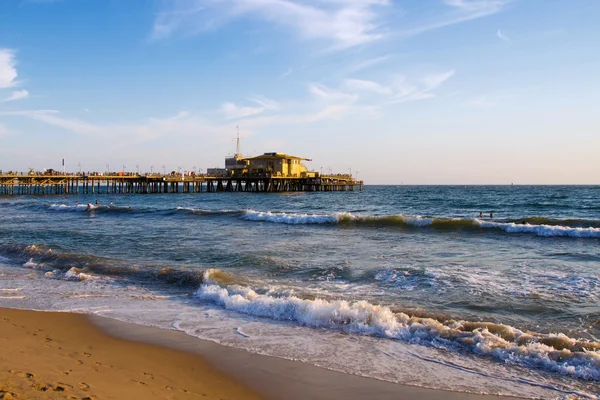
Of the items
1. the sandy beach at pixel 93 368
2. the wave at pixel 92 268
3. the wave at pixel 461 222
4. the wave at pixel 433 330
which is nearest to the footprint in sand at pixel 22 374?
the sandy beach at pixel 93 368

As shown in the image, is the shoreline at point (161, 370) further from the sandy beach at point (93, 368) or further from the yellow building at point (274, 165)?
the yellow building at point (274, 165)

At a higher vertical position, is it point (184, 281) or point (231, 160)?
point (231, 160)

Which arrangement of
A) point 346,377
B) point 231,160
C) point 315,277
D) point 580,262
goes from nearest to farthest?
1. point 346,377
2. point 315,277
3. point 580,262
4. point 231,160

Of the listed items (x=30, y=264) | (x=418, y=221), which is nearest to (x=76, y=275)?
(x=30, y=264)

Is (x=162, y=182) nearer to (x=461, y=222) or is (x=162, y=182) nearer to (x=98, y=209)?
(x=98, y=209)

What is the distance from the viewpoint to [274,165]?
7169 cm

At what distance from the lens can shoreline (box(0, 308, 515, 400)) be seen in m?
4.88

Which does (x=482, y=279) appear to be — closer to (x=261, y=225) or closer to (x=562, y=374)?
(x=562, y=374)

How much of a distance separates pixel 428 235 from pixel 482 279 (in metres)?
9.53

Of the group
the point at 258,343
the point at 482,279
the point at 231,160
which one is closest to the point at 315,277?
the point at 482,279

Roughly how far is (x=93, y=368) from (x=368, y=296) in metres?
5.36

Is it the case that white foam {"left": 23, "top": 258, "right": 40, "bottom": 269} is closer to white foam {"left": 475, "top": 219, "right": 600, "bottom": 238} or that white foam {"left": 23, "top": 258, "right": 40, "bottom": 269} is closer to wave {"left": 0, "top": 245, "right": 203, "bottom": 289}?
wave {"left": 0, "top": 245, "right": 203, "bottom": 289}

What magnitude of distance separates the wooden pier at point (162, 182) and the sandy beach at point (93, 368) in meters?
57.2

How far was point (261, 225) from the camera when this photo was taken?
995 inches
